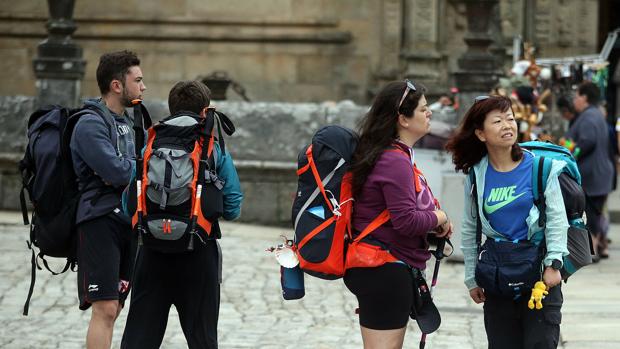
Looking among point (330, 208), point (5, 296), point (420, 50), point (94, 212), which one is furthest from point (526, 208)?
point (420, 50)

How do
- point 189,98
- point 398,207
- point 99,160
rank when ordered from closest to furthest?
point 398,207, point 189,98, point 99,160

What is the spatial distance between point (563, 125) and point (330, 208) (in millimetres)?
9619

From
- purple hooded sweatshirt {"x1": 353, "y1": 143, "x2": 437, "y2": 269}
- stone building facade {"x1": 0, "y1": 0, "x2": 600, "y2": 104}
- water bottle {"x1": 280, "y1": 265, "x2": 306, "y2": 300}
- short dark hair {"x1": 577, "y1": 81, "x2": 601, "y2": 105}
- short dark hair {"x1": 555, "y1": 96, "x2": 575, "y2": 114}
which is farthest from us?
stone building facade {"x1": 0, "y1": 0, "x2": 600, "y2": 104}

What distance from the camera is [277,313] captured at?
952cm

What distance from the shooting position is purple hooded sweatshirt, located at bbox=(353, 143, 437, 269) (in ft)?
18.4

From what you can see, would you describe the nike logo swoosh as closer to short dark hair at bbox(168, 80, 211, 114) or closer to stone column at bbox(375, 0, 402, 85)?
short dark hair at bbox(168, 80, 211, 114)

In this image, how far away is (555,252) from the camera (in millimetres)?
5695

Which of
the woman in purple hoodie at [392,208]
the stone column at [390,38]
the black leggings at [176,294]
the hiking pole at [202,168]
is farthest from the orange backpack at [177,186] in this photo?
the stone column at [390,38]

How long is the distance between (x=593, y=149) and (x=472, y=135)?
7252 mm

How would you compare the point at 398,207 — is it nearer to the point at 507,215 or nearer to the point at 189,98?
the point at 507,215

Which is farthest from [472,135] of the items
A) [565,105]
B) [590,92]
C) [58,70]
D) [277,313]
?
[58,70]

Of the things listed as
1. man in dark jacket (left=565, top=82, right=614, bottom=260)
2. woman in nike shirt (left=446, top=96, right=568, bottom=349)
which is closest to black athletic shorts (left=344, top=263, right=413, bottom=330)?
woman in nike shirt (left=446, top=96, right=568, bottom=349)

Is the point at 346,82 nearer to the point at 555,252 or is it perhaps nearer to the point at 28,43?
the point at 28,43

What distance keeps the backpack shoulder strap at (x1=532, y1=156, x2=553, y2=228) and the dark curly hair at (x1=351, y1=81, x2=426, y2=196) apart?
609 millimetres
